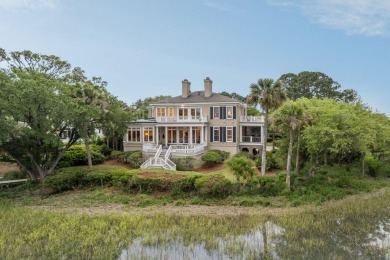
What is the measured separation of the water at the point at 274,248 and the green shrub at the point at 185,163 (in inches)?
599

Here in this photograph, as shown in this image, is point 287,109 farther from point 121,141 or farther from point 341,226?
point 121,141

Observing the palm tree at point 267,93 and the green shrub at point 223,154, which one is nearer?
the palm tree at point 267,93

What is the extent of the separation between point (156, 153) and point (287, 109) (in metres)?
14.6

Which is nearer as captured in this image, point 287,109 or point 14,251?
point 14,251

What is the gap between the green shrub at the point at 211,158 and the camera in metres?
26.4

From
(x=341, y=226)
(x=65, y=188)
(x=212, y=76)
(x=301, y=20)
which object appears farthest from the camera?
(x=212, y=76)

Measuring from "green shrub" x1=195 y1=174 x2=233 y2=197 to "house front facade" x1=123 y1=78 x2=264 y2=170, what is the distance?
42.4 ft

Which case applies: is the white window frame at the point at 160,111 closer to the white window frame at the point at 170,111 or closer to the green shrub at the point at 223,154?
the white window frame at the point at 170,111

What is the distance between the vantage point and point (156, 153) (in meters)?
26.4

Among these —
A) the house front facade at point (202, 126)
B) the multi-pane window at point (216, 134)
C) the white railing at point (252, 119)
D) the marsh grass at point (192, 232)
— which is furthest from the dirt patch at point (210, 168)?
the marsh grass at point (192, 232)

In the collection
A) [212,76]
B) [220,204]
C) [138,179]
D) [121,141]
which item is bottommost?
[220,204]

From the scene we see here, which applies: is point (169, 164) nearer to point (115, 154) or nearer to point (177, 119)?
point (177, 119)

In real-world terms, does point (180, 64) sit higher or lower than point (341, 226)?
higher

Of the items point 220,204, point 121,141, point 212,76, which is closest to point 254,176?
point 220,204
